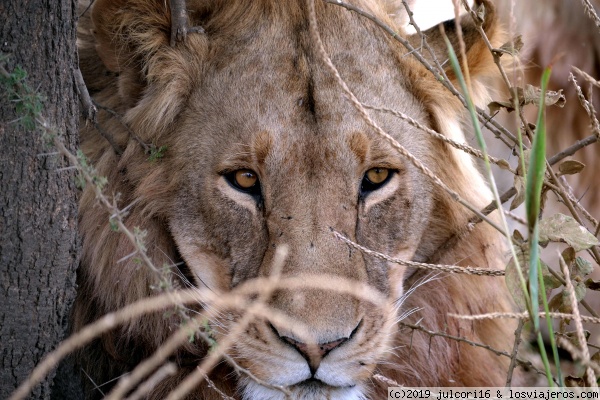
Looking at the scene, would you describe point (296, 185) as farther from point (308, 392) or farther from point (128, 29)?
point (128, 29)

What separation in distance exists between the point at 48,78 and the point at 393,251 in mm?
1279

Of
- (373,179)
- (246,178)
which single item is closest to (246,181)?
(246,178)

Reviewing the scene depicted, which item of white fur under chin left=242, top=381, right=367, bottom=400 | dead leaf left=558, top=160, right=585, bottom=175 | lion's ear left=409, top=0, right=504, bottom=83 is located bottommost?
white fur under chin left=242, top=381, right=367, bottom=400

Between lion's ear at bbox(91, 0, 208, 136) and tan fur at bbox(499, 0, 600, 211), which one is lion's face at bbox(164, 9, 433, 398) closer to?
lion's ear at bbox(91, 0, 208, 136)

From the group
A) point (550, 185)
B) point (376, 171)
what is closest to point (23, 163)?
point (376, 171)

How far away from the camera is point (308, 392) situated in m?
2.48

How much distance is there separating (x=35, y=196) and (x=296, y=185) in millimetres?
814

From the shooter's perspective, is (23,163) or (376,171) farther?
(376,171)

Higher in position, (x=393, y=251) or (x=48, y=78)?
(x=48, y=78)

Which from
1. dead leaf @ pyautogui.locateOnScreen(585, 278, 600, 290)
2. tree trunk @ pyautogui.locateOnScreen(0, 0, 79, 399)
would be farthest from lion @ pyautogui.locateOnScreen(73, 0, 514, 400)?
dead leaf @ pyautogui.locateOnScreen(585, 278, 600, 290)

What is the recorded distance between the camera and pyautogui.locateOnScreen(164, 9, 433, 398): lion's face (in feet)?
8.45

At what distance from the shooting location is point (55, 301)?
2516mm

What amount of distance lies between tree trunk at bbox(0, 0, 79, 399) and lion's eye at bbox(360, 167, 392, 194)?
3.14ft

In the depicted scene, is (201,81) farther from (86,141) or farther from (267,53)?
(86,141)
